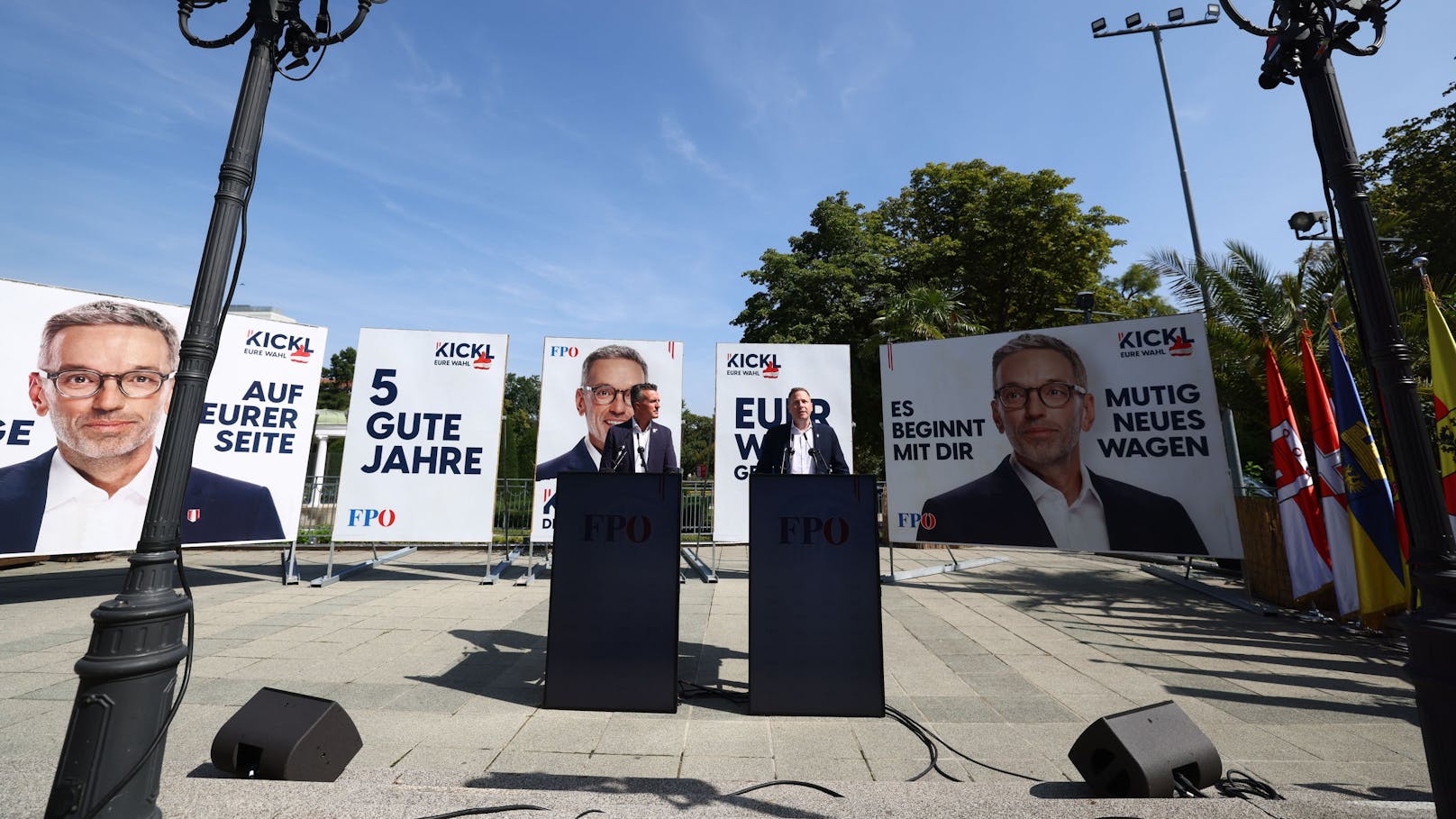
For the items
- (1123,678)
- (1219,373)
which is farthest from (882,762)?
(1219,373)

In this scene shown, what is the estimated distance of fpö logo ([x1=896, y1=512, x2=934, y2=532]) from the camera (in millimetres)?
9953

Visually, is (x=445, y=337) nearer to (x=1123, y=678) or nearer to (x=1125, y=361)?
(x=1123, y=678)

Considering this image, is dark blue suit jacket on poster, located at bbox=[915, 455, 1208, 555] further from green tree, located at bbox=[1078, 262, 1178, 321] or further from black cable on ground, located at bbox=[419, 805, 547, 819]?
green tree, located at bbox=[1078, 262, 1178, 321]

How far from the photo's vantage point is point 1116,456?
8914 millimetres

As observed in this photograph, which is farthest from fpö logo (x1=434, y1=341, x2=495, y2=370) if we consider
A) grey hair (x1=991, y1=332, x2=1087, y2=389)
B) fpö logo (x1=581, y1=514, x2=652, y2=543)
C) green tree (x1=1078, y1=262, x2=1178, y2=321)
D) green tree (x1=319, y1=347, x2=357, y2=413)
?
green tree (x1=319, y1=347, x2=357, y2=413)

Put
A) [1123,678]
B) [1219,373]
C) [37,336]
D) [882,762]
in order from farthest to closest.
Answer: [1219,373], [37,336], [1123,678], [882,762]

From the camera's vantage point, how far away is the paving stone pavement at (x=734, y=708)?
9.21 feet

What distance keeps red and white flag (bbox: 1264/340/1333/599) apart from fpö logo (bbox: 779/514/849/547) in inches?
284

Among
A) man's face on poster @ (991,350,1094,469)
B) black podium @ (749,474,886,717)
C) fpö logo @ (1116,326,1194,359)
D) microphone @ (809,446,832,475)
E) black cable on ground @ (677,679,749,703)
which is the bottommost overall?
black cable on ground @ (677,679,749,703)

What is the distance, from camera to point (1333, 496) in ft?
23.2

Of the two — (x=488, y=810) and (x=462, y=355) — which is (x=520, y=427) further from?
(x=488, y=810)

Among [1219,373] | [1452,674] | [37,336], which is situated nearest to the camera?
[1452,674]

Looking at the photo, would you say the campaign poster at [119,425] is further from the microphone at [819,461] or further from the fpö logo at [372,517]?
the microphone at [819,461]

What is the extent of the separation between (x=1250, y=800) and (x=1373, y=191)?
27087mm
